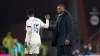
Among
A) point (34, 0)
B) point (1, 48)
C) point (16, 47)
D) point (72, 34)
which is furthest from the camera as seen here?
point (34, 0)

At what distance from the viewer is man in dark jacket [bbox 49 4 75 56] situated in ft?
42.9

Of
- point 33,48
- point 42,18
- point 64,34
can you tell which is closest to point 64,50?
point 64,34

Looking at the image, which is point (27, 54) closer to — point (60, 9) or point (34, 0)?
point (60, 9)

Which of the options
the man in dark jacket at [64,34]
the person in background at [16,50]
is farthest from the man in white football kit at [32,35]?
the person in background at [16,50]

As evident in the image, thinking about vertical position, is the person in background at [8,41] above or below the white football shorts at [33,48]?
above

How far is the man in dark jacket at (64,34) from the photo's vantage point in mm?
13070

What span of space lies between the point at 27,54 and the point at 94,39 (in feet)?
42.5

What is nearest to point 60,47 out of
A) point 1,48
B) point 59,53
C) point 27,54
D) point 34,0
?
point 59,53

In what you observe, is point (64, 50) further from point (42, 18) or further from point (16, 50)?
point (42, 18)

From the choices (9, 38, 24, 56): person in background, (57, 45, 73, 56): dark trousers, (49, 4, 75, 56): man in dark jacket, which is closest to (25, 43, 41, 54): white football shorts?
(49, 4, 75, 56): man in dark jacket

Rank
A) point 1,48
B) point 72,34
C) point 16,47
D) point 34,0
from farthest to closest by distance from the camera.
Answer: point 34,0
point 1,48
point 16,47
point 72,34

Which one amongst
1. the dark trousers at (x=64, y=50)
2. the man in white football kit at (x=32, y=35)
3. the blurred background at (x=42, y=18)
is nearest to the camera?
the dark trousers at (x=64, y=50)

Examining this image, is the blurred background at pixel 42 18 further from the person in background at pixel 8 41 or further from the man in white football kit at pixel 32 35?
the man in white football kit at pixel 32 35

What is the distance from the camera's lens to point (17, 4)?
1033 inches
